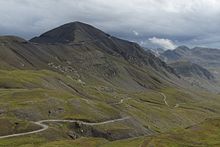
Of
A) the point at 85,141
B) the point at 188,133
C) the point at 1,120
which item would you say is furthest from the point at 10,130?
the point at 188,133

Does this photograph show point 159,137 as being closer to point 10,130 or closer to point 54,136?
point 54,136

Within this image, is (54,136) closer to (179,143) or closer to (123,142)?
(123,142)

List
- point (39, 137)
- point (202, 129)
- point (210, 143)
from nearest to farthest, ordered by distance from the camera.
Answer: point (210, 143) → point (39, 137) → point (202, 129)

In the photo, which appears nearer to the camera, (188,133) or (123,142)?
(123,142)

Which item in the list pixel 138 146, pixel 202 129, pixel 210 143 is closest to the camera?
pixel 138 146

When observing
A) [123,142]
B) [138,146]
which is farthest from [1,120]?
[138,146]

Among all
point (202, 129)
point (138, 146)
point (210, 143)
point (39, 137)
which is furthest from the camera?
point (202, 129)

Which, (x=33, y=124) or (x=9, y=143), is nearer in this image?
(x=9, y=143)

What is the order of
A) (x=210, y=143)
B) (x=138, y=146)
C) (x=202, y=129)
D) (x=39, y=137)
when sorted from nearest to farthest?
(x=138, y=146)
(x=210, y=143)
(x=39, y=137)
(x=202, y=129)
